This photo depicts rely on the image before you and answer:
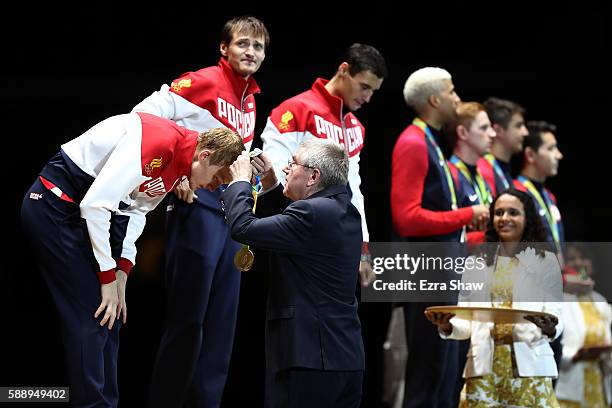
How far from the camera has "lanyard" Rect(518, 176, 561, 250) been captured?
5620 mm

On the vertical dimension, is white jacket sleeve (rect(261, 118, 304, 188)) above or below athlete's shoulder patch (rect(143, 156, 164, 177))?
above

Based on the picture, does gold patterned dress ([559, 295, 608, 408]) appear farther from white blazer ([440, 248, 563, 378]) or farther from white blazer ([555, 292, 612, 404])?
white blazer ([440, 248, 563, 378])

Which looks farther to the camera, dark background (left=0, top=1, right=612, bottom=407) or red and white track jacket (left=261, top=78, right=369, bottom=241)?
dark background (left=0, top=1, right=612, bottom=407)

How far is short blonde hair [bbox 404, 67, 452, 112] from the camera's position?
4.81 meters

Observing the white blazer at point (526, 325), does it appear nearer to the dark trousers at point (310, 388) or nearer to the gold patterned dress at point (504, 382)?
the gold patterned dress at point (504, 382)

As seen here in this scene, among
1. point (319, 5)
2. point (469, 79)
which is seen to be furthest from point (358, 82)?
point (469, 79)

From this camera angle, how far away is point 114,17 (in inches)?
202

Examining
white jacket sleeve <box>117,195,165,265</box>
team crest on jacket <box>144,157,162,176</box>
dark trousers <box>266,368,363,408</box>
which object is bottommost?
dark trousers <box>266,368,363,408</box>

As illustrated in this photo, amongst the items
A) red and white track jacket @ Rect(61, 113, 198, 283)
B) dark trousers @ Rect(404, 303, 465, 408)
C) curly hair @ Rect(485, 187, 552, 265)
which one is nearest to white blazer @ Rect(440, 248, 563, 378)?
curly hair @ Rect(485, 187, 552, 265)

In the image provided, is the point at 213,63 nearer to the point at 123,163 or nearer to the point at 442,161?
the point at 442,161

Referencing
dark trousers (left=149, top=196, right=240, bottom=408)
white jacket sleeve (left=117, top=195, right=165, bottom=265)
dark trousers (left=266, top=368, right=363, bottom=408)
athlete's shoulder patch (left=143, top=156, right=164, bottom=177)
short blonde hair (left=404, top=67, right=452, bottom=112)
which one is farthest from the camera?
short blonde hair (left=404, top=67, right=452, bottom=112)

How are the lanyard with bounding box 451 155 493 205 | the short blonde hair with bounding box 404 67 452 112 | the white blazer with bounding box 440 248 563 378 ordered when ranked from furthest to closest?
the lanyard with bounding box 451 155 493 205
the short blonde hair with bounding box 404 67 452 112
the white blazer with bounding box 440 248 563 378

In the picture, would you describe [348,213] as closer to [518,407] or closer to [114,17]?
[518,407]

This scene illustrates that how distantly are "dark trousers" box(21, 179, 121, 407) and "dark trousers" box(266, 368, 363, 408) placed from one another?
594 millimetres
